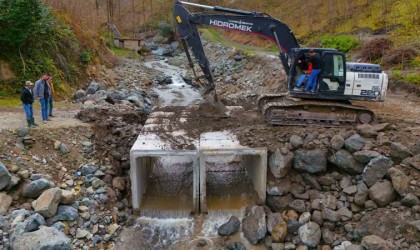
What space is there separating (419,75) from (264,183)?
10.7 m

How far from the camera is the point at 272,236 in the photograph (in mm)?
10180

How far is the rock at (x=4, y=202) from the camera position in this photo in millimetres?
9249

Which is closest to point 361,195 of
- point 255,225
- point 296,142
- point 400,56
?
point 296,142

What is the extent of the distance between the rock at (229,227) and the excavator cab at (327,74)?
4.88 meters

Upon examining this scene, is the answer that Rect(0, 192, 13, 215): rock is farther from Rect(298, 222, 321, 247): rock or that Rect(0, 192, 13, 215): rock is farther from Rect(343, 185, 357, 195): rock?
Rect(343, 185, 357, 195): rock

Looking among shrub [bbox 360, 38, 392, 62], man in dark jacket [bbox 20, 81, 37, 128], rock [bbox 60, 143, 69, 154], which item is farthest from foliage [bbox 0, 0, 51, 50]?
→ shrub [bbox 360, 38, 392, 62]

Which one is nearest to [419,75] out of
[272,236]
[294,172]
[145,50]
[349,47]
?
[349,47]

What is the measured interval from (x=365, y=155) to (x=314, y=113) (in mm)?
2578

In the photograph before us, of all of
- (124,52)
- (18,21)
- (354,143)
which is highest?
(18,21)

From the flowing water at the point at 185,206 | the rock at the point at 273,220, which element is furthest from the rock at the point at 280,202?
the flowing water at the point at 185,206

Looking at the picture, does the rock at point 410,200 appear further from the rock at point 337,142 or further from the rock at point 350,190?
the rock at point 337,142

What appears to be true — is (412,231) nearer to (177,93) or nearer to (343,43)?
(343,43)

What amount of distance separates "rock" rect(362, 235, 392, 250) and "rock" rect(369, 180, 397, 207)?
1.20 metres

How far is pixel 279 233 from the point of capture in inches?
396
